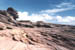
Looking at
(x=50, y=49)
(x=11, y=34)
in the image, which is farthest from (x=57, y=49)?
(x=11, y=34)

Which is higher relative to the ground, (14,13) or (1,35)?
(14,13)

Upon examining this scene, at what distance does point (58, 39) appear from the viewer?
32719mm

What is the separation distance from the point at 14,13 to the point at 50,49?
63353 millimetres

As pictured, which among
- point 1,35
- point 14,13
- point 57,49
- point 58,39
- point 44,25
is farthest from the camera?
point 14,13

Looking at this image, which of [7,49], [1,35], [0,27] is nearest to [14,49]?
[7,49]

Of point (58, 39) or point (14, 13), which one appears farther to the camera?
point (14, 13)

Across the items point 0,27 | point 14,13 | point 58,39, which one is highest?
point 14,13

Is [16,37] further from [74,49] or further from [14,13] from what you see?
[14,13]

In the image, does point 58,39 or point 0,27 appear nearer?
point 0,27

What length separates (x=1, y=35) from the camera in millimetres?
22953

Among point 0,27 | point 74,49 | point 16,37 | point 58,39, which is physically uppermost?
point 0,27

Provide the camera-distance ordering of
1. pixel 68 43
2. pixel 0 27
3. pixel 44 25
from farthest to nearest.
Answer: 1. pixel 44 25
2. pixel 68 43
3. pixel 0 27

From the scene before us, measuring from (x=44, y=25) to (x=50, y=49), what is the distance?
3742cm

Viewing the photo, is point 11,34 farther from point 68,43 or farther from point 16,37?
point 68,43
